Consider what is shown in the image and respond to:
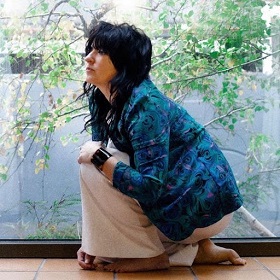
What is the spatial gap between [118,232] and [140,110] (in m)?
0.42

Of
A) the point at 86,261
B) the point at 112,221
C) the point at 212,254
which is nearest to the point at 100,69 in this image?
the point at 112,221

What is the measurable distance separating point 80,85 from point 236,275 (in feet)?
3.02

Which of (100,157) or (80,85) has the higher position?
(80,85)

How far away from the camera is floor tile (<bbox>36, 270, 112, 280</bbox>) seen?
2100 mm

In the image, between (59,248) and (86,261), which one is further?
(59,248)

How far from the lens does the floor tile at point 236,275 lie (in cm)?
213

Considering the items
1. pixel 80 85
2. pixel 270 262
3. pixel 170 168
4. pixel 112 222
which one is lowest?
pixel 270 262

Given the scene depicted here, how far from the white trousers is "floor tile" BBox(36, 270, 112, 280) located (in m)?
0.06

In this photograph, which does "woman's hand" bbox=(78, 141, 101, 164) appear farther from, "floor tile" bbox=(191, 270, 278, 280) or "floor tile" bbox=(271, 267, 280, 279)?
"floor tile" bbox=(271, 267, 280, 279)

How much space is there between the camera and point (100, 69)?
2146mm

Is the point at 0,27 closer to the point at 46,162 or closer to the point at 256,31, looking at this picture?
the point at 46,162

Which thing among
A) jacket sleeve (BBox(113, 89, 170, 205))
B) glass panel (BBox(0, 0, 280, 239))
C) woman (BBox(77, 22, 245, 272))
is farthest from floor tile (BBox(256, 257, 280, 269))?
jacket sleeve (BBox(113, 89, 170, 205))

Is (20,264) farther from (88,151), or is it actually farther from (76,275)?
(88,151)

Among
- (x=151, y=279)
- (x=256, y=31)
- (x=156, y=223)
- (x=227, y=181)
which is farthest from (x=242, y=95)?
(x=151, y=279)
